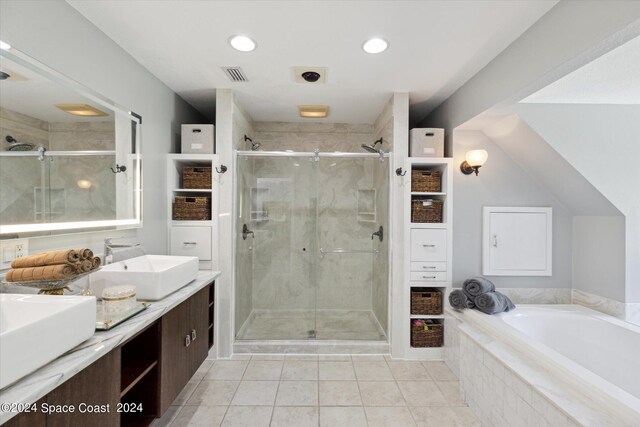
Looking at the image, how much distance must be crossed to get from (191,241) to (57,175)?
47.0 inches

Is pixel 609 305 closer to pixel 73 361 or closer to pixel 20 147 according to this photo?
pixel 73 361

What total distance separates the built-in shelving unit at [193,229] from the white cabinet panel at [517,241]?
249 cm

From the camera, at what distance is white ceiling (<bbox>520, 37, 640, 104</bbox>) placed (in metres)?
1.71

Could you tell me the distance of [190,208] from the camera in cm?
263

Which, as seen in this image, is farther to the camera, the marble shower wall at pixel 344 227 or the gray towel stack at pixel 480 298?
the marble shower wall at pixel 344 227

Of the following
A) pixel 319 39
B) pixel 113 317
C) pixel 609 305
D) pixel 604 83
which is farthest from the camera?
pixel 609 305

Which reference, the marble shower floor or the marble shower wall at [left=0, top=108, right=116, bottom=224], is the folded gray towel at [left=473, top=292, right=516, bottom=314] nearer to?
the marble shower floor

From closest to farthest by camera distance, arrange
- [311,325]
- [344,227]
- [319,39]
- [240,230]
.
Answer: [319,39] < [240,230] < [311,325] < [344,227]

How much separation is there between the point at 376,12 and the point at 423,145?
138cm

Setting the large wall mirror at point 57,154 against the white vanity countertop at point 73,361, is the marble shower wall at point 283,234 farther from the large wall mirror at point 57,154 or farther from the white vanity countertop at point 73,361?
the white vanity countertop at point 73,361

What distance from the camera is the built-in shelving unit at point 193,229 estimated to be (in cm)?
262

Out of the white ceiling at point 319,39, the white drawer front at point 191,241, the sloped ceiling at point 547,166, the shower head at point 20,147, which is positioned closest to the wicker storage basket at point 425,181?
the sloped ceiling at point 547,166

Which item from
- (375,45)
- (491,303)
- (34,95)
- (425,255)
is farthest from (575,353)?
(34,95)

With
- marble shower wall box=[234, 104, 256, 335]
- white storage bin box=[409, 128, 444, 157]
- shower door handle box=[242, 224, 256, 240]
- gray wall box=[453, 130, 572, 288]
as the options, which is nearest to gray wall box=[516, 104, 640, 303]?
gray wall box=[453, 130, 572, 288]
